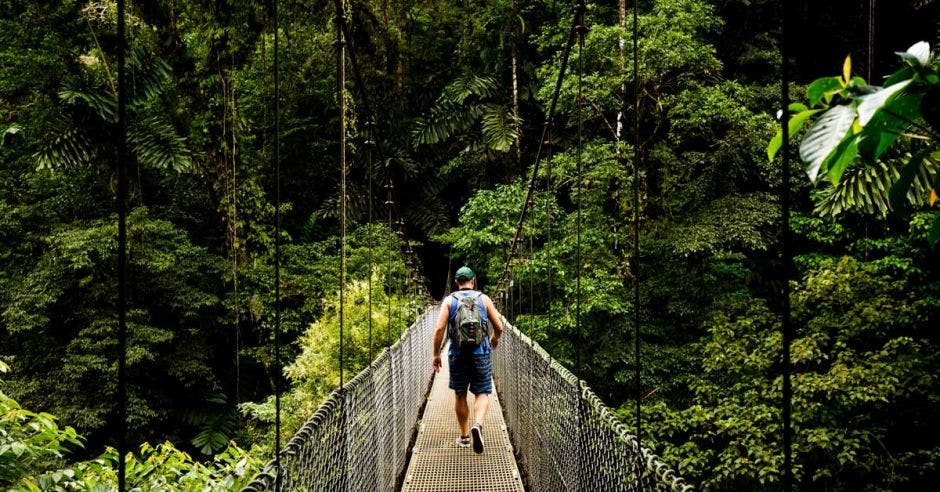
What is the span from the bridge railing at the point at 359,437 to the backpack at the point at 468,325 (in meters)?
0.29

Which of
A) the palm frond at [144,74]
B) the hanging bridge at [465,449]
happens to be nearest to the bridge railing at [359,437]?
the hanging bridge at [465,449]

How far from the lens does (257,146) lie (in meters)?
10.8

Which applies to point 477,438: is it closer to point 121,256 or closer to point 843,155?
point 121,256

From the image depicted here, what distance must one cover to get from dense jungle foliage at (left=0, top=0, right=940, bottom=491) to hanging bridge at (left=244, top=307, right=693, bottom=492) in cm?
99

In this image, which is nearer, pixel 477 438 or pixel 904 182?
pixel 904 182

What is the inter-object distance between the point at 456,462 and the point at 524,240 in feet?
17.8

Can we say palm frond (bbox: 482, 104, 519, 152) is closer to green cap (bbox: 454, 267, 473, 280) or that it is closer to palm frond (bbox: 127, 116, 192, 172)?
palm frond (bbox: 127, 116, 192, 172)

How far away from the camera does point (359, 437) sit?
60.5 inches

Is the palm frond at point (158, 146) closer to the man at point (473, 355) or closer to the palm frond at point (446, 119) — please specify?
the palm frond at point (446, 119)

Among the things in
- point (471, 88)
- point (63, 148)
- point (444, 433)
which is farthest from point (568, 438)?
Result: point (471, 88)

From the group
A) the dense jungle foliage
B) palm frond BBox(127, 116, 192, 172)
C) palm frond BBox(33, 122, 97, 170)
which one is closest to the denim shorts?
the dense jungle foliage

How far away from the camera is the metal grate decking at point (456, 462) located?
210 centimetres

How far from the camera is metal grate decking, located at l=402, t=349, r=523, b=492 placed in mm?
2104

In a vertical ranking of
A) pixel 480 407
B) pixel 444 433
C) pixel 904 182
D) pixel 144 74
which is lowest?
pixel 444 433
